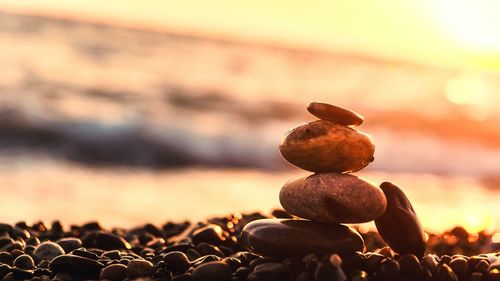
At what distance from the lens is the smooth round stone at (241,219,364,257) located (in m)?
3.88

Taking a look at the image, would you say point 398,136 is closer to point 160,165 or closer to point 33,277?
point 160,165

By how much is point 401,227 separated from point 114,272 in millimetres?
1739

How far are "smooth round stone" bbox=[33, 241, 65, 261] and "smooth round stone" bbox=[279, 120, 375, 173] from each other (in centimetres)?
179

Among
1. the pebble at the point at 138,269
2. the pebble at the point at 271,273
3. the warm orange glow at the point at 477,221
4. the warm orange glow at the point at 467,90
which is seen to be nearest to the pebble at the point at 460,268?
the pebble at the point at 271,273

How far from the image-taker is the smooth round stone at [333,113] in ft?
13.4

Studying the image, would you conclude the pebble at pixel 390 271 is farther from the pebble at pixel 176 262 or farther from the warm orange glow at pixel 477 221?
the warm orange glow at pixel 477 221

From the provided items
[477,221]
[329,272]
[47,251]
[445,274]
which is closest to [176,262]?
[329,272]

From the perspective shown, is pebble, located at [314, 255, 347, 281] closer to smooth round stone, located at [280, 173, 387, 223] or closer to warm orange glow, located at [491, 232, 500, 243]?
smooth round stone, located at [280, 173, 387, 223]

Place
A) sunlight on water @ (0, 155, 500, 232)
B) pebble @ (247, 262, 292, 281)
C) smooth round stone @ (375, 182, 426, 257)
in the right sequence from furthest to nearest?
sunlight on water @ (0, 155, 500, 232), smooth round stone @ (375, 182, 426, 257), pebble @ (247, 262, 292, 281)

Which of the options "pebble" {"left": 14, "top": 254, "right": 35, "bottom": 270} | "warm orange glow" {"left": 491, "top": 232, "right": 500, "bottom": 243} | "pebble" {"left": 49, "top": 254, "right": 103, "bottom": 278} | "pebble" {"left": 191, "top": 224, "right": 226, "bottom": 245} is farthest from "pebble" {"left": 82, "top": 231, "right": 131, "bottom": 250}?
"warm orange glow" {"left": 491, "top": 232, "right": 500, "bottom": 243}

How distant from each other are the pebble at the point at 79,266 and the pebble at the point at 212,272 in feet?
2.41

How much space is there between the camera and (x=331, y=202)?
394cm

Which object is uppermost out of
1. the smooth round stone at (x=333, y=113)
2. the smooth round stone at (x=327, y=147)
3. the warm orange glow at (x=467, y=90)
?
the warm orange glow at (x=467, y=90)

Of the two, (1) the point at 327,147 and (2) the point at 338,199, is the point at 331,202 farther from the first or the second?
(1) the point at 327,147
